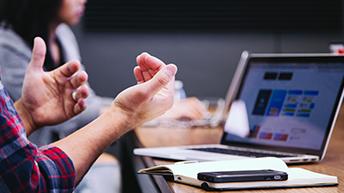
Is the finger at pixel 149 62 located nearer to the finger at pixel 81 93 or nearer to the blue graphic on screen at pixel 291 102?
the finger at pixel 81 93

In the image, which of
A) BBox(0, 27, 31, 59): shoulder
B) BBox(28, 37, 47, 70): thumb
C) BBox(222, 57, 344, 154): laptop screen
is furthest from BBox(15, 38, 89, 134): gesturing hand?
BBox(0, 27, 31, 59): shoulder

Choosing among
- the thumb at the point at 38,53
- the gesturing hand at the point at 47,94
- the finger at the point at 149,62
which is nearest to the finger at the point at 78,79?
the gesturing hand at the point at 47,94

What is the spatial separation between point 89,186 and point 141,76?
1.06 meters

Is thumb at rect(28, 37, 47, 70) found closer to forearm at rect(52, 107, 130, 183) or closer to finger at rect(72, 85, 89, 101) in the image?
finger at rect(72, 85, 89, 101)

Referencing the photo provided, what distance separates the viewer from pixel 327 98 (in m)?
1.77

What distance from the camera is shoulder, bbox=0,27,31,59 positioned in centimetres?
314

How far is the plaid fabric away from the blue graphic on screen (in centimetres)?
72

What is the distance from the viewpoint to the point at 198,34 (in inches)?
197

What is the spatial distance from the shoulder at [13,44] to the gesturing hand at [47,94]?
1215 mm

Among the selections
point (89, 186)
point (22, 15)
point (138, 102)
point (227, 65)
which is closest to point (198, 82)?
point (227, 65)

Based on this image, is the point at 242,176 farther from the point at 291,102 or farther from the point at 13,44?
the point at 13,44

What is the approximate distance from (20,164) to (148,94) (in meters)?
0.33

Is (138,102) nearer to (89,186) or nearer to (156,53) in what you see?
(89,186)

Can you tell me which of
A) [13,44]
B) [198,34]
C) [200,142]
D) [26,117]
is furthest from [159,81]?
[198,34]
